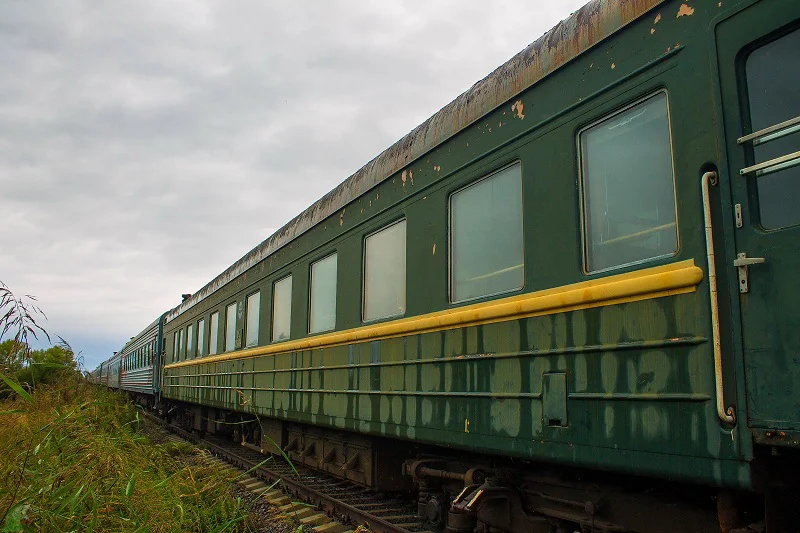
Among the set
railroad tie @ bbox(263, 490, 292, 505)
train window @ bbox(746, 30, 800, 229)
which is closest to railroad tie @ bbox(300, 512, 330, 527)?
railroad tie @ bbox(263, 490, 292, 505)

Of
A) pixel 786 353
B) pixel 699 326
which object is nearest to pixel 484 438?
pixel 699 326

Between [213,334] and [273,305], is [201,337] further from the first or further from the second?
[273,305]

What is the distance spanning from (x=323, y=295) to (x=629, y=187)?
4183 mm

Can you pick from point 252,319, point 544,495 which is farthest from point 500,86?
point 252,319

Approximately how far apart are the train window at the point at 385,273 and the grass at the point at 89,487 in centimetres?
188

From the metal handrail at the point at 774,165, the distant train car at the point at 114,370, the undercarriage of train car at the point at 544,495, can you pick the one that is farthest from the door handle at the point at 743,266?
the distant train car at the point at 114,370

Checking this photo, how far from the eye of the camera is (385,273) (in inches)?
225

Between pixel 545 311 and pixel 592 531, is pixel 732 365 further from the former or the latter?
pixel 592 531

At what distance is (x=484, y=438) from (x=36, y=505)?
97.2 inches

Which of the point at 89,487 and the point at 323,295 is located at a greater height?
the point at 323,295

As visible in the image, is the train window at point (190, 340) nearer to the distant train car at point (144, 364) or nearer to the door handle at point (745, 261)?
the distant train car at point (144, 364)

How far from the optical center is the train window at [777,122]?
2.57 meters

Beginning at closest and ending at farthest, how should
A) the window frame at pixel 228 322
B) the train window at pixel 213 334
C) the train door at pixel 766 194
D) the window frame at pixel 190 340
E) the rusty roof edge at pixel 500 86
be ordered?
1. the train door at pixel 766 194
2. the rusty roof edge at pixel 500 86
3. the window frame at pixel 228 322
4. the train window at pixel 213 334
5. the window frame at pixel 190 340

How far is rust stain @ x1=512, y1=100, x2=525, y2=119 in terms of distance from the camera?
4.07 m
